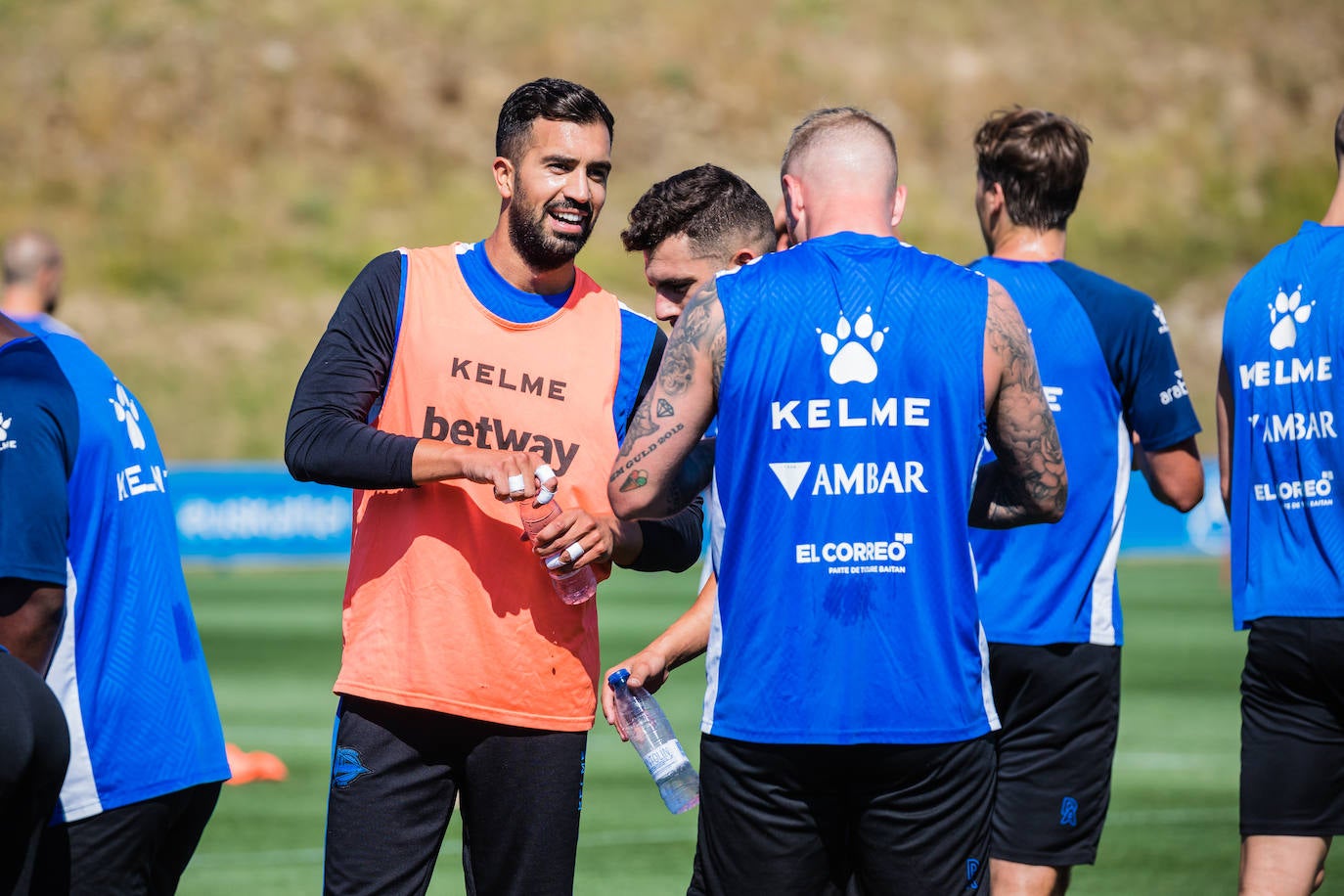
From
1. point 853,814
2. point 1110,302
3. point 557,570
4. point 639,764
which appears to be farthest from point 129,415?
point 639,764

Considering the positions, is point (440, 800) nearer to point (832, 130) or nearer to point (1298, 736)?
point (832, 130)

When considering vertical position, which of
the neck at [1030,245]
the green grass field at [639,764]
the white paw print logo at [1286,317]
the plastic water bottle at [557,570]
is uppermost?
the neck at [1030,245]

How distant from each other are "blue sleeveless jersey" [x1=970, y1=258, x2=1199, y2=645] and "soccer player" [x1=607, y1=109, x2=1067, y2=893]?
58.0 inches

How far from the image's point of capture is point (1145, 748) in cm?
1052

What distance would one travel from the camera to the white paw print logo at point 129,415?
3765 mm

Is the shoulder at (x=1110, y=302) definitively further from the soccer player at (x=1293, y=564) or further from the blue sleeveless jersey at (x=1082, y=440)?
the soccer player at (x=1293, y=564)

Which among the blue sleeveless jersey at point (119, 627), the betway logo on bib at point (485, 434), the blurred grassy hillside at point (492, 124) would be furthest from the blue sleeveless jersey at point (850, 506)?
the blurred grassy hillside at point (492, 124)

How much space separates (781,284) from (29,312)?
7.21 m

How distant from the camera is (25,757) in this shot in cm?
315

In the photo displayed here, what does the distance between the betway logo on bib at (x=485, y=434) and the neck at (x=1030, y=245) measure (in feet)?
5.94

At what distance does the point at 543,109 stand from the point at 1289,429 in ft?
7.23

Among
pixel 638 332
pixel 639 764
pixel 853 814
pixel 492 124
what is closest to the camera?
pixel 853 814

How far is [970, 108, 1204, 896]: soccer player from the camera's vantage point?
5.09 metres

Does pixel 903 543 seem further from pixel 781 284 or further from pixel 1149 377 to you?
pixel 1149 377
